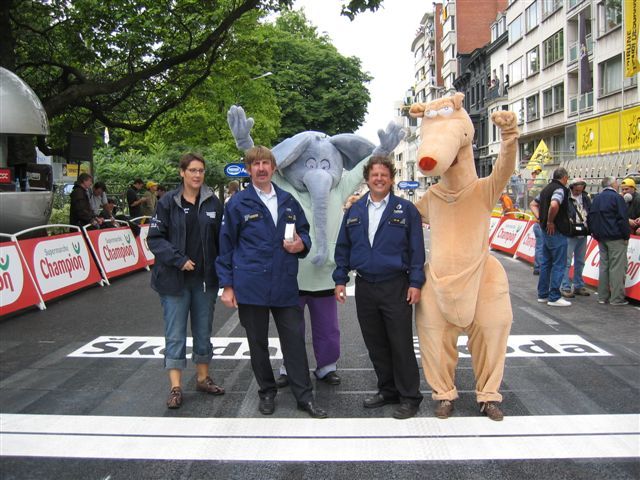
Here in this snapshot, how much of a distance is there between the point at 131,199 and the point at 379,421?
1325 centimetres

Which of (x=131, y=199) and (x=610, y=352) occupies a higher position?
(x=131, y=199)

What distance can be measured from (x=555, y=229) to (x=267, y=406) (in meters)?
5.64

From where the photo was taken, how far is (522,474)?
3.36 meters

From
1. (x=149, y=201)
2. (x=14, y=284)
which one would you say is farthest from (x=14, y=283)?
(x=149, y=201)

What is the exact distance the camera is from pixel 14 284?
27.1ft

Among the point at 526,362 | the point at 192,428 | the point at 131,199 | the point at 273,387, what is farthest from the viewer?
the point at 131,199

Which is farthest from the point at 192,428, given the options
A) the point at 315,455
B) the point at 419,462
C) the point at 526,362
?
the point at 526,362

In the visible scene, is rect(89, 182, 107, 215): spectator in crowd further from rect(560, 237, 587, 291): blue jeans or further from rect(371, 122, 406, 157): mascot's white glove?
rect(371, 122, 406, 157): mascot's white glove

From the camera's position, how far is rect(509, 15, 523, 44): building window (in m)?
41.3

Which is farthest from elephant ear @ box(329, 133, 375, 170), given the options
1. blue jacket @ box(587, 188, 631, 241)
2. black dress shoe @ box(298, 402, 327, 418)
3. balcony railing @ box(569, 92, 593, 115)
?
balcony railing @ box(569, 92, 593, 115)

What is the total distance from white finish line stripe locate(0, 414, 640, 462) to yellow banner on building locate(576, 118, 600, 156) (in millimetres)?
17163

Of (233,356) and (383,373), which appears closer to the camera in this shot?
(383,373)

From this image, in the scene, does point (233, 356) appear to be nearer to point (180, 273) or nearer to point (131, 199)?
point (180, 273)

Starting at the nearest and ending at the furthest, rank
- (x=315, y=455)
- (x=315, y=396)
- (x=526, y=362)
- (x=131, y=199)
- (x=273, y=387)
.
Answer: (x=315, y=455)
(x=273, y=387)
(x=315, y=396)
(x=526, y=362)
(x=131, y=199)
